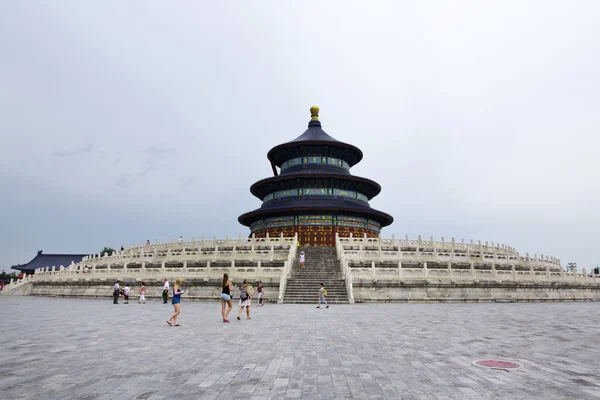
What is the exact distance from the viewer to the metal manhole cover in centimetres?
701

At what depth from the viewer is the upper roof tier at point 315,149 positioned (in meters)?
51.6

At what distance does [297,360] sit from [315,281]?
17.2 m

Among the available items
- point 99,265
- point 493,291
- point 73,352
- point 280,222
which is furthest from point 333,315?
point 280,222

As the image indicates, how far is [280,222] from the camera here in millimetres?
46281

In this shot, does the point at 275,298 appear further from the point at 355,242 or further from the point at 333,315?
the point at 355,242

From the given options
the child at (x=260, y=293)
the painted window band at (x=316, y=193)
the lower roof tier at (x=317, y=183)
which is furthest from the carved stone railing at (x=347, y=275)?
the painted window band at (x=316, y=193)

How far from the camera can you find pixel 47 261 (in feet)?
219

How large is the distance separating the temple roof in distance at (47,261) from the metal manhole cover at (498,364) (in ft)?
242

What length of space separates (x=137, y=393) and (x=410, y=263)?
77.6 feet

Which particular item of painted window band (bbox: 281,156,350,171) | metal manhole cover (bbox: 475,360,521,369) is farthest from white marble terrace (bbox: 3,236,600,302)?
painted window band (bbox: 281,156,350,171)

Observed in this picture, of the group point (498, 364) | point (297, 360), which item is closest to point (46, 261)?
point (297, 360)

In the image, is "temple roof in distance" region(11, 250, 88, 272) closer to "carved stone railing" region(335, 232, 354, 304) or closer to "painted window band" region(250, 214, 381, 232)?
"painted window band" region(250, 214, 381, 232)

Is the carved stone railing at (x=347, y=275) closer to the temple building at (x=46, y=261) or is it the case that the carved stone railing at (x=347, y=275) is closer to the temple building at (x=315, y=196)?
the temple building at (x=315, y=196)

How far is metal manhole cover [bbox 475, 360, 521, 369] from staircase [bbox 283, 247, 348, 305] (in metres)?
14.7
